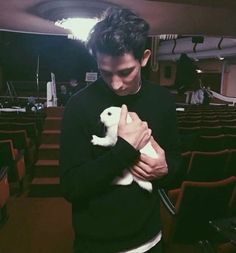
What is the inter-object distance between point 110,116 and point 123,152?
0.12 metres

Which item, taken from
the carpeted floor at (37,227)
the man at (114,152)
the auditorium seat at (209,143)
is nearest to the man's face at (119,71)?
the man at (114,152)

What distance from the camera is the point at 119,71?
898 millimetres

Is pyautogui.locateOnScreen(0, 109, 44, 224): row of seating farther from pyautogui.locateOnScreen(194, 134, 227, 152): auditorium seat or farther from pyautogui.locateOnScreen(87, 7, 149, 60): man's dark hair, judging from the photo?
pyautogui.locateOnScreen(194, 134, 227, 152): auditorium seat

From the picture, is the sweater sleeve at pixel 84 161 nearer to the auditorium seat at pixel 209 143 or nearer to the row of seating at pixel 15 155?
the row of seating at pixel 15 155

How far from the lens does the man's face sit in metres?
0.90

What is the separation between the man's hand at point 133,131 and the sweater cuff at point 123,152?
0.04 feet

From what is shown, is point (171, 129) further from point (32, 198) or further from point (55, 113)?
point (55, 113)

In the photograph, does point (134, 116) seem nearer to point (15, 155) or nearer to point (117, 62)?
point (117, 62)

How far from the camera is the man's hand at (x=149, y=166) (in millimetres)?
905

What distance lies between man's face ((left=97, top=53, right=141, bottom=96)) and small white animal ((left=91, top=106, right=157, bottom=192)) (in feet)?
0.21

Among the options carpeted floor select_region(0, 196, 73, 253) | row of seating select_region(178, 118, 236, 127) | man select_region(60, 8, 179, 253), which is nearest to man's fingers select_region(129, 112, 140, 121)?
man select_region(60, 8, 179, 253)

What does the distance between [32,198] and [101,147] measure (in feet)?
10.3

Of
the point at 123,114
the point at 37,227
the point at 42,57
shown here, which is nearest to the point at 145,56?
the point at 123,114

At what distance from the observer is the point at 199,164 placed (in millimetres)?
3016
